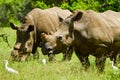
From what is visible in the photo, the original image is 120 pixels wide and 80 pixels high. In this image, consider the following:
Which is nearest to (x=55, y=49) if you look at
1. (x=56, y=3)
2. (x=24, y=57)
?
(x=24, y=57)

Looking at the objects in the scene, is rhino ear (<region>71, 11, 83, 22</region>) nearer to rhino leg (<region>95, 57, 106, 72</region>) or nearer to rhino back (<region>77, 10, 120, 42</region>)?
Answer: rhino back (<region>77, 10, 120, 42</region>)

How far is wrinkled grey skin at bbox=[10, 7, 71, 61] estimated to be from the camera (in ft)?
40.3

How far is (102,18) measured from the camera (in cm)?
1030

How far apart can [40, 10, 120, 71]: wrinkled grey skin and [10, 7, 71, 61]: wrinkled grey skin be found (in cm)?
219

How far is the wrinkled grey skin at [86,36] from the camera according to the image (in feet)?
31.7

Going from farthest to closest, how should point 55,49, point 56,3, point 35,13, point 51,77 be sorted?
point 56,3 < point 35,13 < point 55,49 < point 51,77

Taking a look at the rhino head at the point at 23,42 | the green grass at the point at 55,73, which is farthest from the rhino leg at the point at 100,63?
the rhino head at the point at 23,42

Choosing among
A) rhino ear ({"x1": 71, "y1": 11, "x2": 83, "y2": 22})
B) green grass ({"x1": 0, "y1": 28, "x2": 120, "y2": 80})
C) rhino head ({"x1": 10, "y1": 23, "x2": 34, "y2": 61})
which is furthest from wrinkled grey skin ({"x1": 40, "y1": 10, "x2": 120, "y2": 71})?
rhino head ({"x1": 10, "y1": 23, "x2": 34, "y2": 61})

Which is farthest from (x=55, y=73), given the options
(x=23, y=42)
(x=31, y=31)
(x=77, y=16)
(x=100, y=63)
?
(x=31, y=31)

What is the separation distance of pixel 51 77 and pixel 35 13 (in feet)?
17.0

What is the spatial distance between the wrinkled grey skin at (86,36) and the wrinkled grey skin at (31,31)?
219cm

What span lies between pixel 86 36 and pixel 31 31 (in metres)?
3.12

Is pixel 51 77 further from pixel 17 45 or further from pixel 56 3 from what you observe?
pixel 56 3

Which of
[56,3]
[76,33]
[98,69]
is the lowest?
[56,3]
